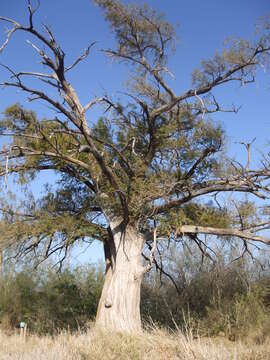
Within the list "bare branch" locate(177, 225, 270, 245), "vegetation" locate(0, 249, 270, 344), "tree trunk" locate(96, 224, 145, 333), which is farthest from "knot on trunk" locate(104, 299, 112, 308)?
"vegetation" locate(0, 249, 270, 344)

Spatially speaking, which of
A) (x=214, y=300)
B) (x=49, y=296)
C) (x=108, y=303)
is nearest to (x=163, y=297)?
(x=214, y=300)

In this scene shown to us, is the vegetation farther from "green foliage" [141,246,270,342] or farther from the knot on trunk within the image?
the knot on trunk

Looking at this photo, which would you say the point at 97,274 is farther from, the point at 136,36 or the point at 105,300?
the point at 136,36

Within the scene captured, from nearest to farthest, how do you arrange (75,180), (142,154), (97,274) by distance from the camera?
(142,154), (75,180), (97,274)

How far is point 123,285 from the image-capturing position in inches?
446

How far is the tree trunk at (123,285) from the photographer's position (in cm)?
1098

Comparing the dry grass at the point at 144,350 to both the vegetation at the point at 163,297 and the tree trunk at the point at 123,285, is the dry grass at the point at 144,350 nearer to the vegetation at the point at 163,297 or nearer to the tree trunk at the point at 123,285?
the tree trunk at the point at 123,285

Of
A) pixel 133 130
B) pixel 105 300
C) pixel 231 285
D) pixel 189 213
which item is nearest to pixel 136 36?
pixel 133 130

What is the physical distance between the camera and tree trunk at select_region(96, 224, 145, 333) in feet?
36.0

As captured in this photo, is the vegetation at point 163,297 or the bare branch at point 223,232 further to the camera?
the vegetation at point 163,297

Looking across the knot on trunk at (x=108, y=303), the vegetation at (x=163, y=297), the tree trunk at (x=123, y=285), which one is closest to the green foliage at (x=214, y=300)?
the vegetation at (x=163, y=297)

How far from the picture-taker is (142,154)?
13023 mm

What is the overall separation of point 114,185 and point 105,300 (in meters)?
3.00

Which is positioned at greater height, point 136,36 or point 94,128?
point 136,36
